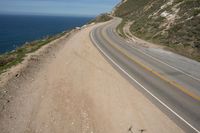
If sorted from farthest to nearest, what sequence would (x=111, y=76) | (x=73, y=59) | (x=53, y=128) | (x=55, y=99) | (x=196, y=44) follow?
(x=196, y=44) < (x=73, y=59) < (x=111, y=76) < (x=55, y=99) < (x=53, y=128)

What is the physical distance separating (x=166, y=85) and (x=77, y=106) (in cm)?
707

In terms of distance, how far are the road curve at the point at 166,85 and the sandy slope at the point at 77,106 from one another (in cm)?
76

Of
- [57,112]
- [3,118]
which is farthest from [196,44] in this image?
[3,118]

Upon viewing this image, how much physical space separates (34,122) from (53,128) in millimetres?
1045

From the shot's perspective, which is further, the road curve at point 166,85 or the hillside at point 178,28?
the hillside at point 178,28

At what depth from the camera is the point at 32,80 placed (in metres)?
17.3

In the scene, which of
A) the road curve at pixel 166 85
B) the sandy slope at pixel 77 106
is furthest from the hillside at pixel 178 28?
the sandy slope at pixel 77 106

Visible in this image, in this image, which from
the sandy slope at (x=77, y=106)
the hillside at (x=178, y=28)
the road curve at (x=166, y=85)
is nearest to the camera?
the sandy slope at (x=77, y=106)

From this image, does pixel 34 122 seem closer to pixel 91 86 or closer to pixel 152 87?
pixel 91 86

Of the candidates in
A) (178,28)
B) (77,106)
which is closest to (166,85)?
(77,106)

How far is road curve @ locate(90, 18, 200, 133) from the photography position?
1302cm

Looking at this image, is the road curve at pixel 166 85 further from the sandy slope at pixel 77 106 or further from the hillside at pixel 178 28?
the hillside at pixel 178 28

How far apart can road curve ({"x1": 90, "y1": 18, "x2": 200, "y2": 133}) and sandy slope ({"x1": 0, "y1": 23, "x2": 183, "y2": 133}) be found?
2.49 ft

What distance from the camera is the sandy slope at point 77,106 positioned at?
11.6 metres
